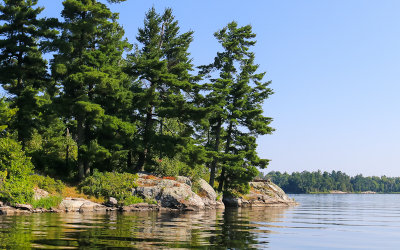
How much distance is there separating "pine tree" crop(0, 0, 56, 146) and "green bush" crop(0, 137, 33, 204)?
6.36m

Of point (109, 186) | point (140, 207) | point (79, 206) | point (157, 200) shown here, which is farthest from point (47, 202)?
point (157, 200)

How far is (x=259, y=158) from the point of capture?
4625cm

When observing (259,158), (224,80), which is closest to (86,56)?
(224,80)

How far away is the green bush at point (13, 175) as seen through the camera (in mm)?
22300

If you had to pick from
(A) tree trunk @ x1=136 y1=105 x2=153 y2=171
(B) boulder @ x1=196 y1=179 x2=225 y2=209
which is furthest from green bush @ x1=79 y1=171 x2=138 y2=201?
(B) boulder @ x1=196 y1=179 x2=225 y2=209

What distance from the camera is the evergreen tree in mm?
30203

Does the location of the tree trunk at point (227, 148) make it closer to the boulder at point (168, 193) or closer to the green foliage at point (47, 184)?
the boulder at point (168, 193)

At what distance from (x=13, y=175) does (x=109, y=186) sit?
7.02m

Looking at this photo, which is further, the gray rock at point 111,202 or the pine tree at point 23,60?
the pine tree at point 23,60

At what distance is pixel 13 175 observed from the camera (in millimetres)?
24484

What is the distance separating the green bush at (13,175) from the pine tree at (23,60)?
6.36 metres

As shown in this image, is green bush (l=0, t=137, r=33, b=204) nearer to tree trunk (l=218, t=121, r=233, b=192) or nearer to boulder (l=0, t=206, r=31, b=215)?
boulder (l=0, t=206, r=31, b=215)

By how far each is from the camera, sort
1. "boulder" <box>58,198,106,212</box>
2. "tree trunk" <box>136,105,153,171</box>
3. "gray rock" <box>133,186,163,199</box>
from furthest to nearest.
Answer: "tree trunk" <box>136,105,153,171</box>
"gray rock" <box>133,186,163,199</box>
"boulder" <box>58,198,106,212</box>

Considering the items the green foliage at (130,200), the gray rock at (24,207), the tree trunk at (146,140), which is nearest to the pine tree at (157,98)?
the tree trunk at (146,140)
